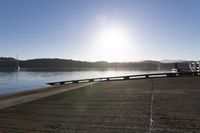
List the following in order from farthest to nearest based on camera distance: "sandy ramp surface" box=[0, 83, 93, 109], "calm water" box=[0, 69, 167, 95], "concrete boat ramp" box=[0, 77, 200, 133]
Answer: "calm water" box=[0, 69, 167, 95] → "sandy ramp surface" box=[0, 83, 93, 109] → "concrete boat ramp" box=[0, 77, 200, 133]

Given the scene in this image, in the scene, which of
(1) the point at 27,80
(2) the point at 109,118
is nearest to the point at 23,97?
(2) the point at 109,118

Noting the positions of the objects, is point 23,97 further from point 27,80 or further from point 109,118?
point 27,80

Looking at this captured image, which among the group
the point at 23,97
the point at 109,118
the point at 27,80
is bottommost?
the point at 27,80

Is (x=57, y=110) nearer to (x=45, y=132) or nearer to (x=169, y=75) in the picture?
(x=45, y=132)

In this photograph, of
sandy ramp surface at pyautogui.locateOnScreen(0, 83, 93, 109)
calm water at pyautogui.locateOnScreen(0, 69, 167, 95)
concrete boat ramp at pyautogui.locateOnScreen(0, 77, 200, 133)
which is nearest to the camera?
concrete boat ramp at pyautogui.locateOnScreen(0, 77, 200, 133)

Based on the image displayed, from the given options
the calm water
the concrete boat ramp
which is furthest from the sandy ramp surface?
the calm water

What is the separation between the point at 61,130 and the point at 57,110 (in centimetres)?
283

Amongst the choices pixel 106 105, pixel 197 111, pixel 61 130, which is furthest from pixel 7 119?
pixel 197 111

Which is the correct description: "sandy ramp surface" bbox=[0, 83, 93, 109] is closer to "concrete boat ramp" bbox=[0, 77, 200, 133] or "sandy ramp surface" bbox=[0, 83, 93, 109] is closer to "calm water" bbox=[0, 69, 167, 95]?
"concrete boat ramp" bbox=[0, 77, 200, 133]

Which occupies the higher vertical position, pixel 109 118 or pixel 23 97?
pixel 109 118

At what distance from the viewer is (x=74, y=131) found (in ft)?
20.5

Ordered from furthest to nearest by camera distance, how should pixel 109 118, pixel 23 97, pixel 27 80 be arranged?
pixel 27 80, pixel 23 97, pixel 109 118

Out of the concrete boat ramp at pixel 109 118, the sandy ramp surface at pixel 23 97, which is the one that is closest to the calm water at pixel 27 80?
the sandy ramp surface at pixel 23 97

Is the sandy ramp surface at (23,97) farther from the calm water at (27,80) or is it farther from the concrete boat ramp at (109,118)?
the calm water at (27,80)
